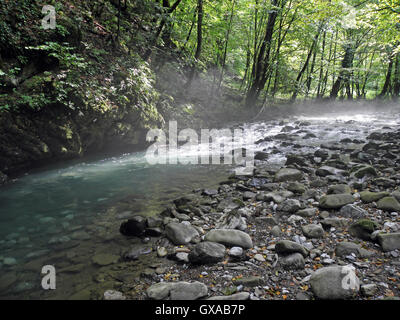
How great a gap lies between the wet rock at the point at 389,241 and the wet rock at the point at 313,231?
2.17ft

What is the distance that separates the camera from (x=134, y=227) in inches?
147

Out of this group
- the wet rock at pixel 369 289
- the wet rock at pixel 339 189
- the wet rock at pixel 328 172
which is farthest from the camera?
the wet rock at pixel 328 172

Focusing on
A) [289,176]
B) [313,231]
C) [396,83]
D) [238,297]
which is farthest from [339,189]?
[396,83]

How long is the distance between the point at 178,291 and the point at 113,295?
74 centimetres

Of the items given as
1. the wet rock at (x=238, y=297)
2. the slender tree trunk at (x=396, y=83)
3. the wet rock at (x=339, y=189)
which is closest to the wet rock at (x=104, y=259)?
the wet rock at (x=238, y=297)

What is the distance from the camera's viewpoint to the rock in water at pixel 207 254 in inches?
112

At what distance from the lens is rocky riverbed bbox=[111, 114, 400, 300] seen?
228 centimetres

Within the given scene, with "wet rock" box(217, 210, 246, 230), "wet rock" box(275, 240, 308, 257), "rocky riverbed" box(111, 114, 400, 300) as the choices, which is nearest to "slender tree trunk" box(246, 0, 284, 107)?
"rocky riverbed" box(111, 114, 400, 300)

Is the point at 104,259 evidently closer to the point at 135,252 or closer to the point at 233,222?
the point at 135,252

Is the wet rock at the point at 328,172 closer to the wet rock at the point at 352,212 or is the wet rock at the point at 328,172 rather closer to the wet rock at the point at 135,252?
the wet rock at the point at 352,212

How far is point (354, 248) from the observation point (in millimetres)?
2713
